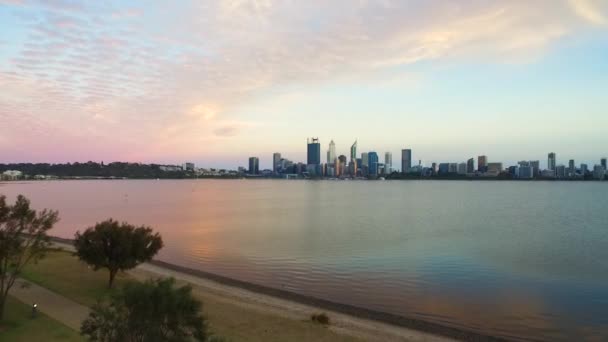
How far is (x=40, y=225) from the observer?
16.8 metres

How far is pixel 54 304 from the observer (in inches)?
766

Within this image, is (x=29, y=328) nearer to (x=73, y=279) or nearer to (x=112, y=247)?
(x=112, y=247)

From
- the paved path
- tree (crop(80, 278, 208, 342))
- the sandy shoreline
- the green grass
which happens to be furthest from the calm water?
tree (crop(80, 278, 208, 342))

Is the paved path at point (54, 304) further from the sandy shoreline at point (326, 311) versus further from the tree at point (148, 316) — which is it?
the tree at point (148, 316)

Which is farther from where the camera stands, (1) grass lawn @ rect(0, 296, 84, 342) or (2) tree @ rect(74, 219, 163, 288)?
(2) tree @ rect(74, 219, 163, 288)

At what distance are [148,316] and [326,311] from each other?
1434 cm

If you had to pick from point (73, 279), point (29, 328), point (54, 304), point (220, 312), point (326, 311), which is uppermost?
point (29, 328)

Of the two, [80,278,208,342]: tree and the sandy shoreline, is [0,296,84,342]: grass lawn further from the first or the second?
the sandy shoreline

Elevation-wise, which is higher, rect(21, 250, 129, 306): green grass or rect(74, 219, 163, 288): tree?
rect(74, 219, 163, 288): tree

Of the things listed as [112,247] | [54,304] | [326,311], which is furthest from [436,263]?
[54,304]

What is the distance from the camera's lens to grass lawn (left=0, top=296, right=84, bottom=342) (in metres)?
14.8

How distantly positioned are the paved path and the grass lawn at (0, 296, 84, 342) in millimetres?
458

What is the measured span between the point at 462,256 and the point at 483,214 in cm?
4414

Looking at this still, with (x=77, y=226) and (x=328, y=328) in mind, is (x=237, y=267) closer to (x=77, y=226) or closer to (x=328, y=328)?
(x=328, y=328)
